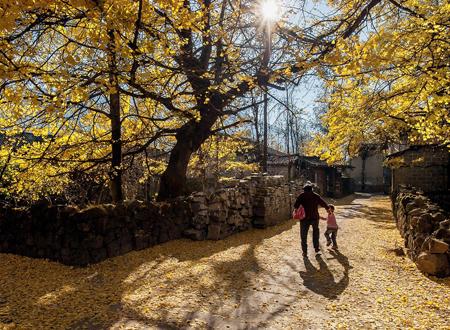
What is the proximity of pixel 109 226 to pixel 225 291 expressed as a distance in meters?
3.32

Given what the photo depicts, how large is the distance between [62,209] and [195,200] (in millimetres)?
3786

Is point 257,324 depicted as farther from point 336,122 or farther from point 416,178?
point 416,178

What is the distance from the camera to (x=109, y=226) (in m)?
7.89

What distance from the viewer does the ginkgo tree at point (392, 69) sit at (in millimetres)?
5762

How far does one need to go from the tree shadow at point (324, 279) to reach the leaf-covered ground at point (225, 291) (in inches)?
0.8

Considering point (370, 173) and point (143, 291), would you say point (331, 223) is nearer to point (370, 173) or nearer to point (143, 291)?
point (143, 291)

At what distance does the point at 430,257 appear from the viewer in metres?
6.77

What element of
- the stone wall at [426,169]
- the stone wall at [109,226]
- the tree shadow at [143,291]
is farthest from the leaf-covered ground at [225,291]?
the stone wall at [426,169]

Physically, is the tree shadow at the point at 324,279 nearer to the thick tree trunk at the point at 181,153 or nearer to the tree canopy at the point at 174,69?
the tree canopy at the point at 174,69

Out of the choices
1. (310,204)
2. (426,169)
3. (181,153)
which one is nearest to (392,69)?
(310,204)

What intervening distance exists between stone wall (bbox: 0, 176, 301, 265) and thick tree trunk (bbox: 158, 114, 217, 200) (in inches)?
35.5

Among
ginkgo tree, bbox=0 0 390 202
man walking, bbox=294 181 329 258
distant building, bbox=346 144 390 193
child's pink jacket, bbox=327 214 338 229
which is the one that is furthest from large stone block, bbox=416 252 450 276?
distant building, bbox=346 144 390 193

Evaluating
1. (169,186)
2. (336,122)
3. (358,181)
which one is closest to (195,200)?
(169,186)

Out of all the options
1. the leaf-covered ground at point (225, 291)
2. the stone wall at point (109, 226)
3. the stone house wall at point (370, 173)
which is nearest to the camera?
the leaf-covered ground at point (225, 291)
